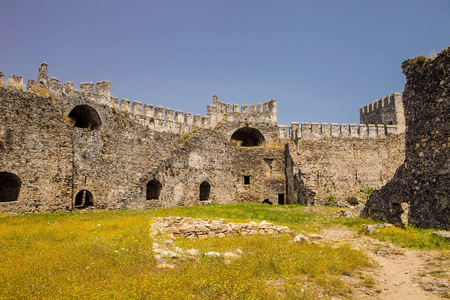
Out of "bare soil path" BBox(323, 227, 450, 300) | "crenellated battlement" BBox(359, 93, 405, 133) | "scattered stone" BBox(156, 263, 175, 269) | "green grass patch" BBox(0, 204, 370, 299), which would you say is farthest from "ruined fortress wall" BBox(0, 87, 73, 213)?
"crenellated battlement" BBox(359, 93, 405, 133)

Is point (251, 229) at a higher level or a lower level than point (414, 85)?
lower

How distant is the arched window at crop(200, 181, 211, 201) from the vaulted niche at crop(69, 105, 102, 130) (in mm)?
9551

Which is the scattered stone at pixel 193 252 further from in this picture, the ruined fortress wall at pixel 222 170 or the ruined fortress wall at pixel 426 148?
the ruined fortress wall at pixel 222 170

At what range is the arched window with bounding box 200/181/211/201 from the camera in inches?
1033

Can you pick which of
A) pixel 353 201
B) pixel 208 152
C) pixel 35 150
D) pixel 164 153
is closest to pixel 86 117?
pixel 35 150

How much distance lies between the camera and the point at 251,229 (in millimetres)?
12211

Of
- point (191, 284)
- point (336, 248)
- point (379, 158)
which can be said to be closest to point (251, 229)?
point (336, 248)

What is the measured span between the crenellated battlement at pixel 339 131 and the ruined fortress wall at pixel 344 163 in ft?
0.98

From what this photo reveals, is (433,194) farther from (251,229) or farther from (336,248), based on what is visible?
(251,229)

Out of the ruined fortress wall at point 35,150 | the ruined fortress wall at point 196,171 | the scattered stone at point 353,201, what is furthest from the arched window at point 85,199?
the scattered stone at point 353,201

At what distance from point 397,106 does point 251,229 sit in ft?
72.9

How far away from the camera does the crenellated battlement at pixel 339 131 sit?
87.7 ft

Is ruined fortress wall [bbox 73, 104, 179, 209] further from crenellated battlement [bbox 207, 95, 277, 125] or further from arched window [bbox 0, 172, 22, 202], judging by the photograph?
crenellated battlement [bbox 207, 95, 277, 125]

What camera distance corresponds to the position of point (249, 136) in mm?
31141
